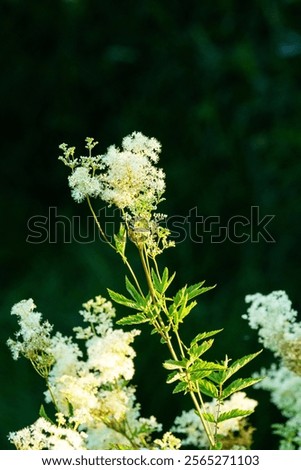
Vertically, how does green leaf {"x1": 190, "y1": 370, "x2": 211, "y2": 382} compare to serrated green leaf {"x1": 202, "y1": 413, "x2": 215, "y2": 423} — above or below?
above

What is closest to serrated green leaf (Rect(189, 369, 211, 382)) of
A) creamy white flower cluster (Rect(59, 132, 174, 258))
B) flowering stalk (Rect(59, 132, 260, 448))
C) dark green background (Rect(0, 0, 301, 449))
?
flowering stalk (Rect(59, 132, 260, 448))

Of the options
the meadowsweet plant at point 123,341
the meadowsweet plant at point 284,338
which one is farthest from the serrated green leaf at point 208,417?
the meadowsweet plant at point 284,338

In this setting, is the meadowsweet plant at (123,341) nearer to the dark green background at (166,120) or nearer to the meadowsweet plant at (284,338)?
the meadowsweet plant at (284,338)

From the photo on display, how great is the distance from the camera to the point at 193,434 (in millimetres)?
1153

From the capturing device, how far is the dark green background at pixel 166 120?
296 cm

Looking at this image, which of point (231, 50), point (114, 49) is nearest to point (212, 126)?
point (231, 50)

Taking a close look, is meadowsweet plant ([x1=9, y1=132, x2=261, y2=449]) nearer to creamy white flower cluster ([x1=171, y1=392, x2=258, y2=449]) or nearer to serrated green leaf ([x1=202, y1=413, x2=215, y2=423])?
serrated green leaf ([x1=202, y1=413, x2=215, y2=423])

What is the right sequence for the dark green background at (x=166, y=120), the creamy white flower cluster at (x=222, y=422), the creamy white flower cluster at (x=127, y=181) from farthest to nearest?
the dark green background at (x=166, y=120), the creamy white flower cluster at (x=222, y=422), the creamy white flower cluster at (x=127, y=181)

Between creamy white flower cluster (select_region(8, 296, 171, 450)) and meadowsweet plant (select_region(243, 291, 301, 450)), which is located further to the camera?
meadowsweet plant (select_region(243, 291, 301, 450))

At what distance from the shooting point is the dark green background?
2963mm

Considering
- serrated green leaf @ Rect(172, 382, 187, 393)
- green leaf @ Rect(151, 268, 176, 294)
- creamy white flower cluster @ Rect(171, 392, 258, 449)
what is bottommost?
serrated green leaf @ Rect(172, 382, 187, 393)

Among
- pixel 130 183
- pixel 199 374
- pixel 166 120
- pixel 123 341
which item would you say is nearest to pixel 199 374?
pixel 199 374

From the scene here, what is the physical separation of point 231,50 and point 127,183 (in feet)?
9.85

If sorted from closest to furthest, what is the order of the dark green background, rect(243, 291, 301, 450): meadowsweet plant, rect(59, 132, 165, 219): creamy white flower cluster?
rect(59, 132, 165, 219): creamy white flower cluster < rect(243, 291, 301, 450): meadowsweet plant < the dark green background
